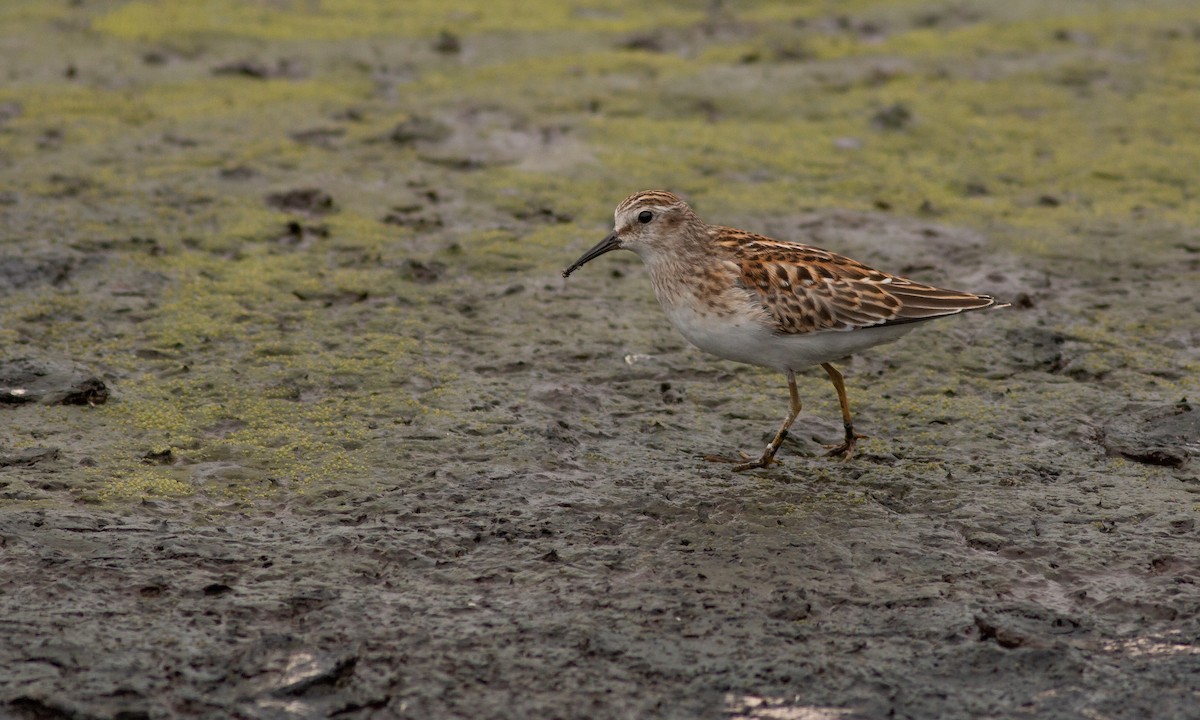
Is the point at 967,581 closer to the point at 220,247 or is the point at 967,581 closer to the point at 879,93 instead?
the point at 220,247

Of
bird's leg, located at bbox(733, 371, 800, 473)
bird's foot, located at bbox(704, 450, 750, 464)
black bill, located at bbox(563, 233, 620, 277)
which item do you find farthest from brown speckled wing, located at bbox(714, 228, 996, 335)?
black bill, located at bbox(563, 233, 620, 277)

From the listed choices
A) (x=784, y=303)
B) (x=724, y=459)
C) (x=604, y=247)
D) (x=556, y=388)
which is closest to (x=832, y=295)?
(x=784, y=303)

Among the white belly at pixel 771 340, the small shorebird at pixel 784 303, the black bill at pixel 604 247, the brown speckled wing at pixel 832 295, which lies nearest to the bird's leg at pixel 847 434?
the small shorebird at pixel 784 303

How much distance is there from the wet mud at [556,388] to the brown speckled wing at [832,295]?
70cm

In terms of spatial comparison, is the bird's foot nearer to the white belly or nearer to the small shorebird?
the small shorebird

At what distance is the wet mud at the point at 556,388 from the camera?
505 centimetres

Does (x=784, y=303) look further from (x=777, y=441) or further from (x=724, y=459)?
(x=724, y=459)

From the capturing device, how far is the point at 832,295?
6.77 m

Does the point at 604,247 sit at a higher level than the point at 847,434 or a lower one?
higher

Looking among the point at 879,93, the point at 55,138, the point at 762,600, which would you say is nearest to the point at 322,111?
the point at 55,138

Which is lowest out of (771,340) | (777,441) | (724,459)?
(724,459)

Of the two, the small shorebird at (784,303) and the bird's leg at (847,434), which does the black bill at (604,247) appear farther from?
the bird's leg at (847,434)

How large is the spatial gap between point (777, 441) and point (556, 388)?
129 centimetres

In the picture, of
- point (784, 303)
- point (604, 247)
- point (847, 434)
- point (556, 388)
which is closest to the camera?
point (784, 303)
